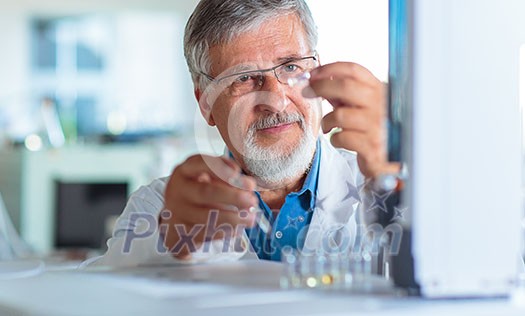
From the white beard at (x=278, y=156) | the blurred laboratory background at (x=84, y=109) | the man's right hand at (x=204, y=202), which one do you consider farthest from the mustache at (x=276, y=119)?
the blurred laboratory background at (x=84, y=109)

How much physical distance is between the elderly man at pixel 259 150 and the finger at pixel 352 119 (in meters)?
0.03

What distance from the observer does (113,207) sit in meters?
3.37

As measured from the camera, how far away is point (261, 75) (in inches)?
30.0

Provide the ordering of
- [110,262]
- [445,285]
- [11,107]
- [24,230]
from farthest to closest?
[11,107]
[24,230]
[110,262]
[445,285]

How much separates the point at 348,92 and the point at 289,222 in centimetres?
21

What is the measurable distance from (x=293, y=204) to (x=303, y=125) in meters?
0.07

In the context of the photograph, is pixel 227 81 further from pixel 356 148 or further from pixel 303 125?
pixel 356 148

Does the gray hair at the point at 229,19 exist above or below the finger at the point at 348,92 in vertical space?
above

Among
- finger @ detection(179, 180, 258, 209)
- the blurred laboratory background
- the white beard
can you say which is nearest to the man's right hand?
finger @ detection(179, 180, 258, 209)

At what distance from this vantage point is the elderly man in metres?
0.64

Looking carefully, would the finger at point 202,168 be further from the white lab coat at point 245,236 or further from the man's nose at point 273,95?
the man's nose at point 273,95

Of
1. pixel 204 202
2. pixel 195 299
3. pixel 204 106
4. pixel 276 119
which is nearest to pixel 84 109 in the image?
pixel 204 106

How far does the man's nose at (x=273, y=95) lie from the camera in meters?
0.75

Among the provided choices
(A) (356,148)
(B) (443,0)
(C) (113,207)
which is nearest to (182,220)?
(A) (356,148)
